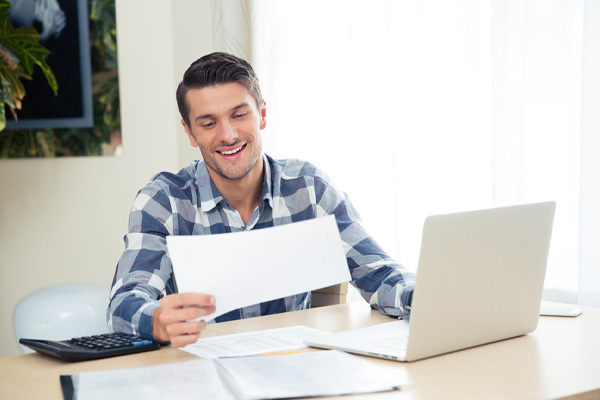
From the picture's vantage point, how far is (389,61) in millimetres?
2375

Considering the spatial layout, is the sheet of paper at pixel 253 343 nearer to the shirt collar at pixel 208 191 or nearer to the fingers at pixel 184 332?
the fingers at pixel 184 332

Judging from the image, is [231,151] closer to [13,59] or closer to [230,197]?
[230,197]

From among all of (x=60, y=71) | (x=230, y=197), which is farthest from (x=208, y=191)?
(x=60, y=71)

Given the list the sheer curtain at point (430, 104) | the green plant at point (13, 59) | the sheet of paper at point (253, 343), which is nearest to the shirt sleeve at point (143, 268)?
the sheet of paper at point (253, 343)

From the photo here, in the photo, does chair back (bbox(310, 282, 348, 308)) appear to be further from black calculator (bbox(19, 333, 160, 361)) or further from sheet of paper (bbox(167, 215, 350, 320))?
black calculator (bbox(19, 333, 160, 361))

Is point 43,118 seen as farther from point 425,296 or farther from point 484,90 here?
point 425,296

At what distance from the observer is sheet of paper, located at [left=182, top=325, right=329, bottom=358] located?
3.79 ft

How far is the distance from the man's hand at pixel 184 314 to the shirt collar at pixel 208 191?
61cm

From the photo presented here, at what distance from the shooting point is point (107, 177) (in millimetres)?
3062

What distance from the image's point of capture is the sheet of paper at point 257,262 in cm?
110

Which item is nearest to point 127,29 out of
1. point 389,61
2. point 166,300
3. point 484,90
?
point 389,61

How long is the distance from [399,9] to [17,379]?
1.72m

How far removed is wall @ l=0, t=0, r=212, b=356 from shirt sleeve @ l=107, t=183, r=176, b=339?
142 cm

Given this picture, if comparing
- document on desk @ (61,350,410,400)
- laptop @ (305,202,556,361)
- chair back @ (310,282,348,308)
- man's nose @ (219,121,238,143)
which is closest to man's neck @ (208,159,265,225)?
man's nose @ (219,121,238,143)
